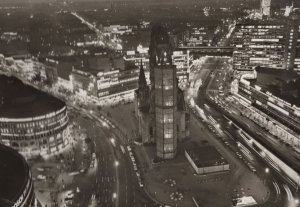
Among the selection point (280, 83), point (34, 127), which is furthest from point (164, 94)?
point (280, 83)

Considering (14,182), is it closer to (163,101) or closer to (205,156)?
(163,101)

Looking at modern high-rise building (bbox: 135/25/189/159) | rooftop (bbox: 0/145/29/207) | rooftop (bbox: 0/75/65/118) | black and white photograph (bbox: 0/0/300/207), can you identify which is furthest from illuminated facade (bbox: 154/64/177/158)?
rooftop (bbox: 0/145/29/207)

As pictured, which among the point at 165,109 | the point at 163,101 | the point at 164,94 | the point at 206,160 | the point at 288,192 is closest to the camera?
the point at 288,192

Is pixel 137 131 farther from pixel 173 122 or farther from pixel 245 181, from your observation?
pixel 245 181

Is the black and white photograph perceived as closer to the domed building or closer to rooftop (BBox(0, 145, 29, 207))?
rooftop (BBox(0, 145, 29, 207))

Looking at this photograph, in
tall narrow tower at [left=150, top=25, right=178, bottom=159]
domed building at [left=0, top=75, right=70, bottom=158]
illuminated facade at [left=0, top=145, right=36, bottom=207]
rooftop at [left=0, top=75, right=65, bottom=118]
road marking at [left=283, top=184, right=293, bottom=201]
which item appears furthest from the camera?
rooftop at [left=0, top=75, right=65, bottom=118]

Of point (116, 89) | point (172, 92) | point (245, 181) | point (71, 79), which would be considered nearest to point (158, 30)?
point (172, 92)
